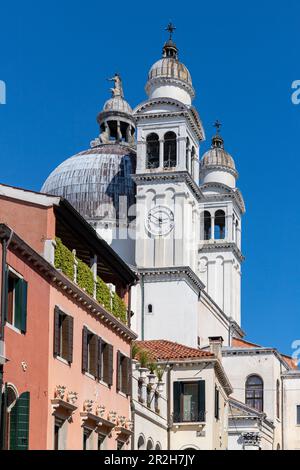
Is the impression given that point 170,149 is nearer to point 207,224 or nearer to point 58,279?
point 207,224

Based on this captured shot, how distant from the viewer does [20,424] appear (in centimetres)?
3158

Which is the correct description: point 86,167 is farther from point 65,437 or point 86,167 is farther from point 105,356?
point 65,437

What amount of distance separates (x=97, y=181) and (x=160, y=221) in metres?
11.2

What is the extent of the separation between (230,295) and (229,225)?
592cm

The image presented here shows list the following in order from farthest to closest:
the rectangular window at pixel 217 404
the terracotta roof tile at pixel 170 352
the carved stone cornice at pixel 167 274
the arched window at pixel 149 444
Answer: the carved stone cornice at pixel 167 274
the rectangular window at pixel 217 404
the terracotta roof tile at pixel 170 352
the arched window at pixel 149 444

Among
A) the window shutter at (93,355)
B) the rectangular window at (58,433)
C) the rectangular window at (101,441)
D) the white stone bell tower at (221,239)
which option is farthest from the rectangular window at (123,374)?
the white stone bell tower at (221,239)

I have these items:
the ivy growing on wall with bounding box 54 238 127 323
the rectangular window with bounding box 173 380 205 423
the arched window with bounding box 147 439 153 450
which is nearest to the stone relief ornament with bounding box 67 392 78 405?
the ivy growing on wall with bounding box 54 238 127 323

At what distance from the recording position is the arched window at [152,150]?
8738cm

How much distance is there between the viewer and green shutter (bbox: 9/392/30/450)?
31.3 metres

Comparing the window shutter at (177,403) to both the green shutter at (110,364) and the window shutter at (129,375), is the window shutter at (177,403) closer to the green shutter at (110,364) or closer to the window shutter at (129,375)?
the window shutter at (129,375)

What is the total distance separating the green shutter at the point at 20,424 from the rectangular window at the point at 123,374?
11702 millimetres

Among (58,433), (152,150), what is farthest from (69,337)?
(152,150)

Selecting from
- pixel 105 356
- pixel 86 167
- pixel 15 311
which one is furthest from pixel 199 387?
pixel 86 167
